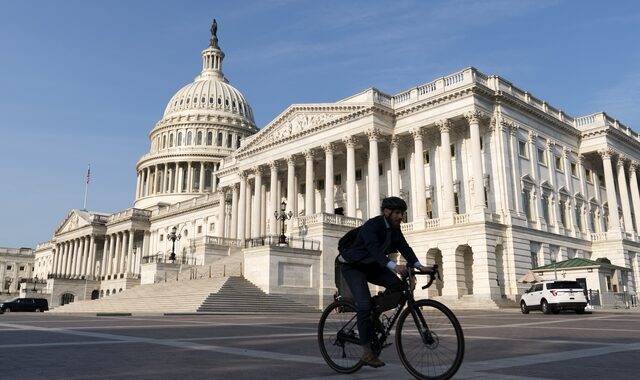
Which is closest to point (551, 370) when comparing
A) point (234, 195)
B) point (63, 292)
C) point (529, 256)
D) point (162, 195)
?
point (529, 256)

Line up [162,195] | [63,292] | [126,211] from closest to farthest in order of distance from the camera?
[63,292] → [126,211] → [162,195]

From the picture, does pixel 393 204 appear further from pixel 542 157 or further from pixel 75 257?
pixel 75 257

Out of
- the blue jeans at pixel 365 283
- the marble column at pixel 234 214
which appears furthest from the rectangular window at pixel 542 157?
the blue jeans at pixel 365 283

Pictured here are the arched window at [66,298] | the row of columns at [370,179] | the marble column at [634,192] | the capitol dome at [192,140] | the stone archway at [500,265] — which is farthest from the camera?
the capitol dome at [192,140]

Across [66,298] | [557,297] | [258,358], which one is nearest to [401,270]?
[258,358]

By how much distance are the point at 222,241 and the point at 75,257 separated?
209 feet

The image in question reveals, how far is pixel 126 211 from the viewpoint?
104 metres

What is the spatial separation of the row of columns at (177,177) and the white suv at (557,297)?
9198cm

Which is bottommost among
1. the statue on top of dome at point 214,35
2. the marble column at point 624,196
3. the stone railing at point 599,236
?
the stone railing at point 599,236

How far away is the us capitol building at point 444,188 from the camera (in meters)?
44.8

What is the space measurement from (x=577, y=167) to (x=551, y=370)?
57074mm

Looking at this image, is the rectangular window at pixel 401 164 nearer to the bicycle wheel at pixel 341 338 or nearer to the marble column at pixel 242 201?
the marble column at pixel 242 201

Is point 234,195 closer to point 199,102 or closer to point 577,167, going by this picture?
point 577,167

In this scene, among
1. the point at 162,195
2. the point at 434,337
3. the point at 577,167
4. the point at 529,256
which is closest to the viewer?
the point at 434,337
